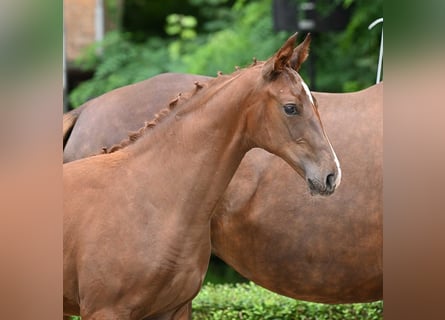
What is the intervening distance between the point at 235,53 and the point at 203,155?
7.85 m

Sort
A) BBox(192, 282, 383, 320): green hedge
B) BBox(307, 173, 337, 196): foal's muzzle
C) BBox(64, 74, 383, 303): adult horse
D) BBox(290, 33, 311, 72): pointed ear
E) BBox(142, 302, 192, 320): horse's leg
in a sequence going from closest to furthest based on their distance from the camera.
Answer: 1. BBox(307, 173, 337, 196): foal's muzzle
2. BBox(290, 33, 311, 72): pointed ear
3. BBox(142, 302, 192, 320): horse's leg
4. BBox(64, 74, 383, 303): adult horse
5. BBox(192, 282, 383, 320): green hedge

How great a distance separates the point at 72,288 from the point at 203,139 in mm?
782

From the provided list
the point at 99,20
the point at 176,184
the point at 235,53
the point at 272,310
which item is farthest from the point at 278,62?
the point at 99,20

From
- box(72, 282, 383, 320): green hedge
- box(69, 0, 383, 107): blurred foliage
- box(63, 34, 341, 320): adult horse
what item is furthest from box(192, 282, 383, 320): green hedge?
box(69, 0, 383, 107): blurred foliage

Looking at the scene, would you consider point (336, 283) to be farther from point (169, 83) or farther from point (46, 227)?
→ point (46, 227)

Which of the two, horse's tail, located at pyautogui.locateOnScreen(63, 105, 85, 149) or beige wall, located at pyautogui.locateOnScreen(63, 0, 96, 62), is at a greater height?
horse's tail, located at pyautogui.locateOnScreen(63, 105, 85, 149)

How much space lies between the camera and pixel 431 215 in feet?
6.61

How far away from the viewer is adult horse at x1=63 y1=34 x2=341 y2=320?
10.8 feet

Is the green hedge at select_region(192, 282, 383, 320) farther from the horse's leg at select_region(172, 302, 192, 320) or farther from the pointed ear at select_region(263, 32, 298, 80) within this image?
the pointed ear at select_region(263, 32, 298, 80)

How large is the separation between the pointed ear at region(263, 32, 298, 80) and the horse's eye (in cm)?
14

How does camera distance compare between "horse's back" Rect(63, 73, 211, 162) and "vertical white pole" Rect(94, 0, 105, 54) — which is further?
"vertical white pole" Rect(94, 0, 105, 54)

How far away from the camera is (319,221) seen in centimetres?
433

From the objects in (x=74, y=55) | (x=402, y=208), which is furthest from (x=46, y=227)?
(x=74, y=55)

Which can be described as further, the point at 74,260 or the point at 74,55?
the point at 74,55
